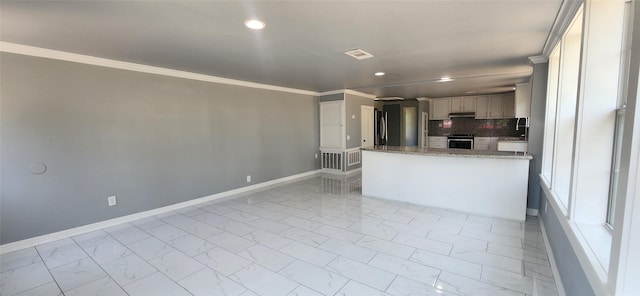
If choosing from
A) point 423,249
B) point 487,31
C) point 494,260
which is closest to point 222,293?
point 423,249

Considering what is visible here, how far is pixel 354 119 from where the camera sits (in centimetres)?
698

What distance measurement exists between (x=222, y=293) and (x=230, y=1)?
2.22 meters

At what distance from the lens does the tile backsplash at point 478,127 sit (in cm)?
780

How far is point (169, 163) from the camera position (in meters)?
4.12

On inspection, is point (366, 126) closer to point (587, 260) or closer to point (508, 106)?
point (508, 106)

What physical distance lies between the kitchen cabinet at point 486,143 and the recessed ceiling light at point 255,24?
308 inches

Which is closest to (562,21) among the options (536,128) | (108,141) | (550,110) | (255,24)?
(550,110)

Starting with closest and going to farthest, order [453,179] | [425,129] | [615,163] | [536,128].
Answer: [615,163], [536,128], [453,179], [425,129]

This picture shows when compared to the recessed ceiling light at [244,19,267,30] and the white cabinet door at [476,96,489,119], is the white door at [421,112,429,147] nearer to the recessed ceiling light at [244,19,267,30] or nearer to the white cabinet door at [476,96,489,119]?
the white cabinet door at [476,96,489,119]

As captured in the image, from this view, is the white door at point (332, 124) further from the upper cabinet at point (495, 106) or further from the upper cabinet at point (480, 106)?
the upper cabinet at point (495, 106)

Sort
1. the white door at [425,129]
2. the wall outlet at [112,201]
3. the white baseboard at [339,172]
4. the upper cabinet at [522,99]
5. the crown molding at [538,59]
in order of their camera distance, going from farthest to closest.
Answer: the white door at [425,129]
the white baseboard at [339,172]
the upper cabinet at [522,99]
the wall outlet at [112,201]
the crown molding at [538,59]

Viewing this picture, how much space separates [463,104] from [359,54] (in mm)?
6240

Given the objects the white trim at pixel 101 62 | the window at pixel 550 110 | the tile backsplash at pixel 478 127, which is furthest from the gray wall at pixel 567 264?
the tile backsplash at pixel 478 127

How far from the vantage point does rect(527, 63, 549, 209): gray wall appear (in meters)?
3.46
